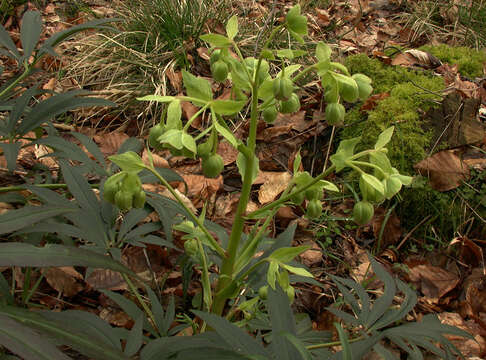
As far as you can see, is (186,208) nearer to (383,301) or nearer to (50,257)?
(50,257)

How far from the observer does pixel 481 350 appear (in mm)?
1364

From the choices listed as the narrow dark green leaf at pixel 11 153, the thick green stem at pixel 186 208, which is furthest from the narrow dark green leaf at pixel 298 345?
the narrow dark green leaf at pixel 11 153

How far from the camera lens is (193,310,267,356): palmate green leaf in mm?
690

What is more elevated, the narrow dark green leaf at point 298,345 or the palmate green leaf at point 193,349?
the narrow dark green leaf at point 298,345

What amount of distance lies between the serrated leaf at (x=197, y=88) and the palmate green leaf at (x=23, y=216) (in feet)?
1.08

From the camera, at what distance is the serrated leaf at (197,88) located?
835 millimetres

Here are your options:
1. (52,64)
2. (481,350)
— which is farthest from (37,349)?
(52,64)

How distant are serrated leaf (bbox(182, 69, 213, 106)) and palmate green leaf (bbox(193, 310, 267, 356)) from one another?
409mm

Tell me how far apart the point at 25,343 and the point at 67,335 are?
2.4 inches

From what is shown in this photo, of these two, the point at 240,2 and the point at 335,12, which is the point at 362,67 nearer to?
the point at 240,2

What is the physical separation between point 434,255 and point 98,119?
172 centimetres

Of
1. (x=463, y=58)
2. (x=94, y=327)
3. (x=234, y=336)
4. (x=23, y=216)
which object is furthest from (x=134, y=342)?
(x=463, y=58)

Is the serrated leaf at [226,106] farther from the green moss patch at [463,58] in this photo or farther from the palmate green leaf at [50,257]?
the green moss patch at [463,58]

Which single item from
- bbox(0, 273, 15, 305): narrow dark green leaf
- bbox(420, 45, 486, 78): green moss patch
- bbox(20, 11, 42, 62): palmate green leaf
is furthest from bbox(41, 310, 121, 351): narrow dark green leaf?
bbox(420, 45, 486, 78): green moss patch
